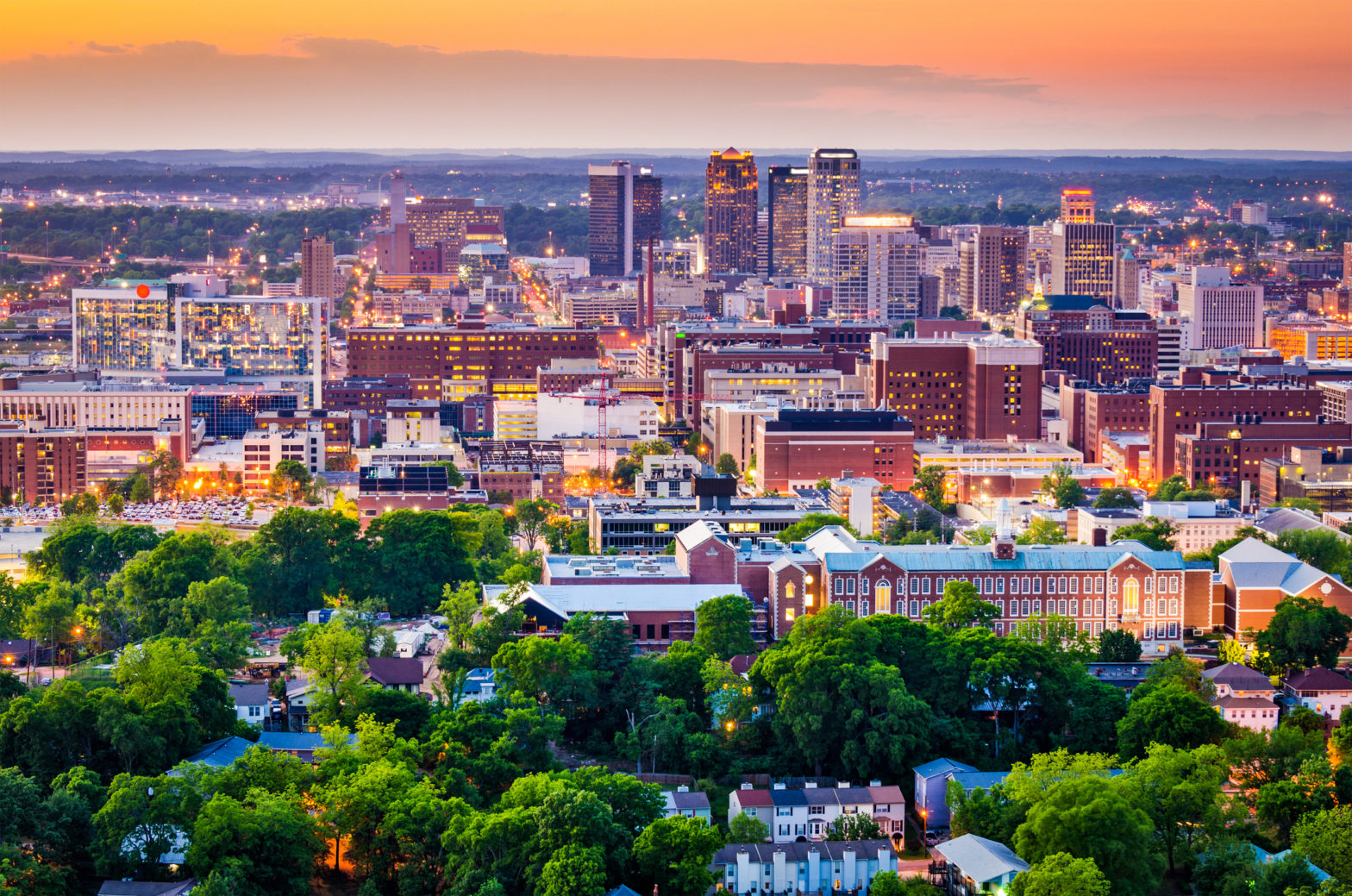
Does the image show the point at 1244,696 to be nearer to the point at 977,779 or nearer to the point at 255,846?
the point at 977,779

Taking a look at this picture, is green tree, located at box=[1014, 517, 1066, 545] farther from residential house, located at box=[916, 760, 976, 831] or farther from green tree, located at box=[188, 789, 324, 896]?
green tree, located at box=[188, 789, 324, 896]

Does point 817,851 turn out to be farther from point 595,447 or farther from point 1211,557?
point 595,447

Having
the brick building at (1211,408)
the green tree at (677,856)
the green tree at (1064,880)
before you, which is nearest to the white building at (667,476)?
the brick building at (1211,408)

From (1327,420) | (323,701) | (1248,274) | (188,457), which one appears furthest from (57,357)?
(1248,274)

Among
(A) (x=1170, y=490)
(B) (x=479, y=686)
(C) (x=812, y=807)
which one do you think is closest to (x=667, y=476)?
(A) (x=1170, y=490)

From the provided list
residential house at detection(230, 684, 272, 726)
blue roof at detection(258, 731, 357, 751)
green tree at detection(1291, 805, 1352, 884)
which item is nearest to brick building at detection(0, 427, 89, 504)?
residential house at detection(230, 684, 272, 726)

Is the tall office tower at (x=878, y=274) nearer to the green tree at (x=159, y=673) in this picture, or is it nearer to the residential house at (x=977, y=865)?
the green tree at (x=159, y=673)
